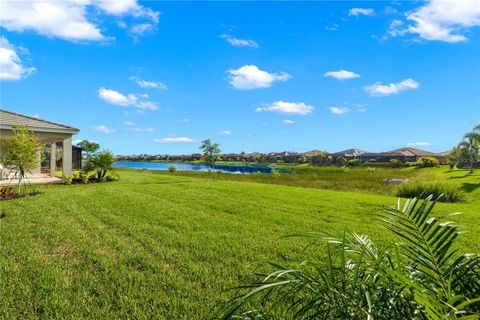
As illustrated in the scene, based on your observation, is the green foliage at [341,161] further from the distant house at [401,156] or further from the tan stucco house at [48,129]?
the tan stucco house at [48,129]

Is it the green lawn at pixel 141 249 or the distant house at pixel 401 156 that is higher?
the distant house at pixel 401 156

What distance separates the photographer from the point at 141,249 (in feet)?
19.0

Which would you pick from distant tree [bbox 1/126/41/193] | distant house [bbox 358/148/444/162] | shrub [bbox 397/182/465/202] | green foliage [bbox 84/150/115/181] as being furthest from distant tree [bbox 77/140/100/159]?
distant house [bbox 358/148/444/162]

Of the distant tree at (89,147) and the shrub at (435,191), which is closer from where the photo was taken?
the shrub at (435,191)

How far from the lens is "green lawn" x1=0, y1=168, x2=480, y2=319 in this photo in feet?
12.5

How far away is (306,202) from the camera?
39.8 feet

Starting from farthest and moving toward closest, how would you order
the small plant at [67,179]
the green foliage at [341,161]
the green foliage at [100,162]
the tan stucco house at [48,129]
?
the green foliage at [341,161] < the green foliage at [100,162] < the small plant at [67,179] < the tan stucco house at [48,129]

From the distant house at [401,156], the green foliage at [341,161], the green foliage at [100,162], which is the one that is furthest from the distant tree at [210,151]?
the distant house at [401,156]

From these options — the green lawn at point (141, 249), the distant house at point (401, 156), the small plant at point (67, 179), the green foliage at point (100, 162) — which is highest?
the distant house at point (401, 156)

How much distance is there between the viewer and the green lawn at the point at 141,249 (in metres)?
3.82

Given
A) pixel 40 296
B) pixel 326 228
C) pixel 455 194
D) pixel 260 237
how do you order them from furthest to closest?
Answer: pixel 455 194 → pixel 326 228 → pixel 260 237 → pixel 40 296

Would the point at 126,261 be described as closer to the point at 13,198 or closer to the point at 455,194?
the point at 13,198

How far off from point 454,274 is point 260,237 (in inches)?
207

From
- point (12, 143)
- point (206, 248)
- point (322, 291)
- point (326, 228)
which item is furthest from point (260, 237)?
point (12, 143)
